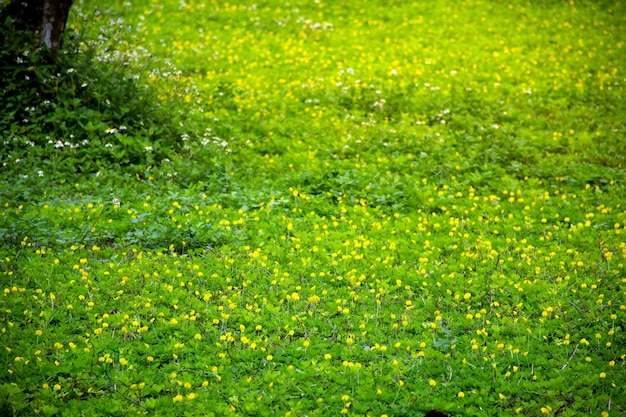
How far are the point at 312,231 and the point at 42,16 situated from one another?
5.87m

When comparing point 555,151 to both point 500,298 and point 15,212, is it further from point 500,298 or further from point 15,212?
point 15,212

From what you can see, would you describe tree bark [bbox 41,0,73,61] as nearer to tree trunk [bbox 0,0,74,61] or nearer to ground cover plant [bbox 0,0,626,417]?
tree trunk [bbox 0,0,74,61]

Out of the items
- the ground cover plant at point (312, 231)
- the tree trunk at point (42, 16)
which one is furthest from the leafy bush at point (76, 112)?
the tree trunk at point (42, 16)

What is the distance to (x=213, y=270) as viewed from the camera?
5.97 metres

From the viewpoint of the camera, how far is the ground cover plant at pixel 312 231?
446 cm

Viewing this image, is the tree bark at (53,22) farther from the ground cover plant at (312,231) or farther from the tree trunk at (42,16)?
the ground cover plant at (312,231)

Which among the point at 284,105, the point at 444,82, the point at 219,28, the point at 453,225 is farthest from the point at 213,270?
the point at 219,28

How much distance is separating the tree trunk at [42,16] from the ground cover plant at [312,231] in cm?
38

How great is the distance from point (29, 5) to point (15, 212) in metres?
4.20

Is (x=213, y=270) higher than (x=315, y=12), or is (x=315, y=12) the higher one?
(x=315, y=12)

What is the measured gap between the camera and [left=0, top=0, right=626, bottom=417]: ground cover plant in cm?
446

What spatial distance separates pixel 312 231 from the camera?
23.0 feet

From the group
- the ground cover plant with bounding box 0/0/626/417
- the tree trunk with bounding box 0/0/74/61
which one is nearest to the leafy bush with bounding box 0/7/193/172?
the ground cover plant with bounding box 0/0/626/417

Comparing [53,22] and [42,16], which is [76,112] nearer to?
[53,22]
